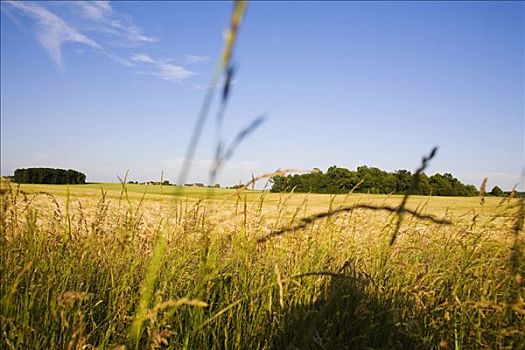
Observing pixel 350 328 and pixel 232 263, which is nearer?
pixel 350 328

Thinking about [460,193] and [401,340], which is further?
[460,193]

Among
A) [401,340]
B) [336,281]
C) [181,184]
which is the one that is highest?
[181,184]

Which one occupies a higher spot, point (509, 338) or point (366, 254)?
point (366, 254)

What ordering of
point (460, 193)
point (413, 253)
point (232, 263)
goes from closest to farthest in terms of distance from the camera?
point (232, 263) < point (413, 253) < point (460, 193)

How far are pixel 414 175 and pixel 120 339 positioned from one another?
163cm

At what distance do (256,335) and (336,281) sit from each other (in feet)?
2.41

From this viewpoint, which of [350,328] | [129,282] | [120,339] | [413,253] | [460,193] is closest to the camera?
[120,339]

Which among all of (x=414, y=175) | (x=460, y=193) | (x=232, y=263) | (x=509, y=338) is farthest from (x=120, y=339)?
(x=460, y=193)

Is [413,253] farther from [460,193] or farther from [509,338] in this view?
[460,193]

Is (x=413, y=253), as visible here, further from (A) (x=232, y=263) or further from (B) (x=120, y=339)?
(B) (x=120, y=339)

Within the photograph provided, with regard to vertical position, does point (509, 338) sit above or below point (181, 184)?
below

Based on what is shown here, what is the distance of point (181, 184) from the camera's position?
1.02 meters

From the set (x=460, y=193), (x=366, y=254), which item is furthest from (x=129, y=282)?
(x=460, y=193)

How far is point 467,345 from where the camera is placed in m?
1.96
